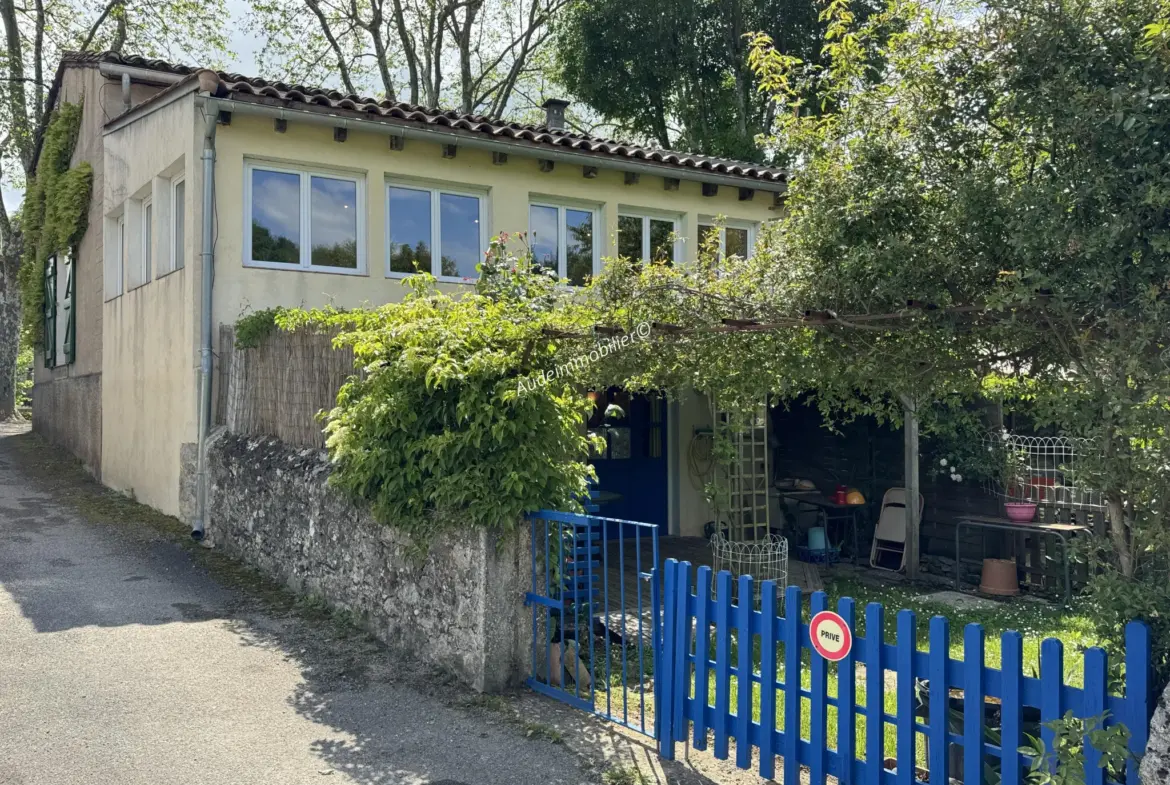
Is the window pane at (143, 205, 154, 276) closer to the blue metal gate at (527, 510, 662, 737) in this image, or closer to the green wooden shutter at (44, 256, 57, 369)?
the green wooden shutter at (44, 256, 57, 369)

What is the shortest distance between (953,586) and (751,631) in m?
6.11

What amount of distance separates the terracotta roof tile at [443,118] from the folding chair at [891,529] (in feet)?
13.9

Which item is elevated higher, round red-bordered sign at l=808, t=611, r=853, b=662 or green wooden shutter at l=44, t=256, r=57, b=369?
green wooden shutter at l=44, t=256, r=57, b=369

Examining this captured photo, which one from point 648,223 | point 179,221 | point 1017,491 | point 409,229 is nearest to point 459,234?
point 409,229

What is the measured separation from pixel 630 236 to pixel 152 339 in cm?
632

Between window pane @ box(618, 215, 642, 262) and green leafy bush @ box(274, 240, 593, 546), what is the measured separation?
6267 mm

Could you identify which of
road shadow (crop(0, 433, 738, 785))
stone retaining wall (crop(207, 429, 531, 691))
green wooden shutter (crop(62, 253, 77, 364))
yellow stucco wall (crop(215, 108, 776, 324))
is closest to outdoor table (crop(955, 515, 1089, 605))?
yellow stucco wall (crop(215, 108, 776, 324))

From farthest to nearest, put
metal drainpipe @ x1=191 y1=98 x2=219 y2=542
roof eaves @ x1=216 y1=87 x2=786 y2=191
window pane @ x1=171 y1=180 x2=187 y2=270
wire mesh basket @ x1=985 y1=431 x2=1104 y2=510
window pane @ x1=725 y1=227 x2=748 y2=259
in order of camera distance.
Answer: window pane @ x1=725 y1=227 x2=748 y2=259
window pane @ x1=171 y1=180 x2=187 y2=270
roof eaves @ x1=216 y1=87 x2=786 y2=191
metal drainpipe @ x1=191 y1=98 x2=219 y2=542
wire mesh basket @ x1=985 y1=431 x2=1104 y2=510

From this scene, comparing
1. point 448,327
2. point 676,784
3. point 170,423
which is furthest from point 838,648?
point 170,423

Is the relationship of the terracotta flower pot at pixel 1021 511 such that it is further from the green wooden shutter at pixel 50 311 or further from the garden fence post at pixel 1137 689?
the green wooden shutter at pixel 50 311

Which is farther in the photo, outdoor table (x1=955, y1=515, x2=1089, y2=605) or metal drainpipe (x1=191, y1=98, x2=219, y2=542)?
metal drainpipe (x1=191, y1=98, x2=219, y2=542)

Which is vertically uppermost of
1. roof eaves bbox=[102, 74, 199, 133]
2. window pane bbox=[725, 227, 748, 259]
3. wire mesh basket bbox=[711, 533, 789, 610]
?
roof eaves bbox=[102, 74, 199, 133]

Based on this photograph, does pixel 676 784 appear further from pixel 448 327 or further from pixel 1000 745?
pixel 448 327

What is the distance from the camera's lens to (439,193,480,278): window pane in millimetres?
11414
